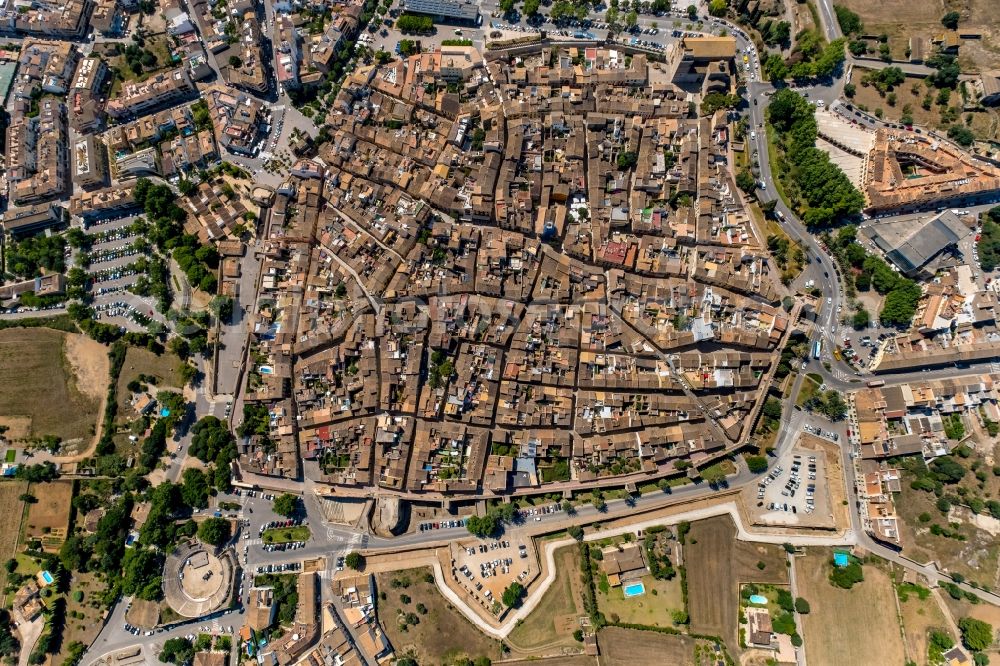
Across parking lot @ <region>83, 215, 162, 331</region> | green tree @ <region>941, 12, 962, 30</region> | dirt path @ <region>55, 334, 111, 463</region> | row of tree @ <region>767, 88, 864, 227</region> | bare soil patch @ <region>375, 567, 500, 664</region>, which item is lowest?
bare soil patch @ <region>375, 567, 500, 664</region>

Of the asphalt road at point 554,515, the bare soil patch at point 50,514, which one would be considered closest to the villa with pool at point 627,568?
the asphalt road at point 554,515

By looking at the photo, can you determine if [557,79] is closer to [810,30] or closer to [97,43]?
[810,30]

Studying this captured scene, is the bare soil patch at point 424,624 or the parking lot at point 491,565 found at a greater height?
the parking lot at point 491,565

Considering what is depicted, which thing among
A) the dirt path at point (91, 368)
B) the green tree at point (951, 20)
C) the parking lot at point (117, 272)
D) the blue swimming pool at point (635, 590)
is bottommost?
the blue swimming pool at point (635, 590)

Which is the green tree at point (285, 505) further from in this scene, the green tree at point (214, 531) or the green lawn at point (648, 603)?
the green lawn at point (648, 603)

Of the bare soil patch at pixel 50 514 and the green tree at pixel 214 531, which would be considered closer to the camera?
the green tree at pixel 214 531

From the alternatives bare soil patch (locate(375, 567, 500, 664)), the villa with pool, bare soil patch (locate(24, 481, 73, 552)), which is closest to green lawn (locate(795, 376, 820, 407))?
the villa with pool

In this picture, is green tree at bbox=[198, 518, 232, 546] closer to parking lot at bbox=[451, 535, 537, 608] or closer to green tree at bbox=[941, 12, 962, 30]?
parking lot at bbox=[451, 535, 537, 608]
